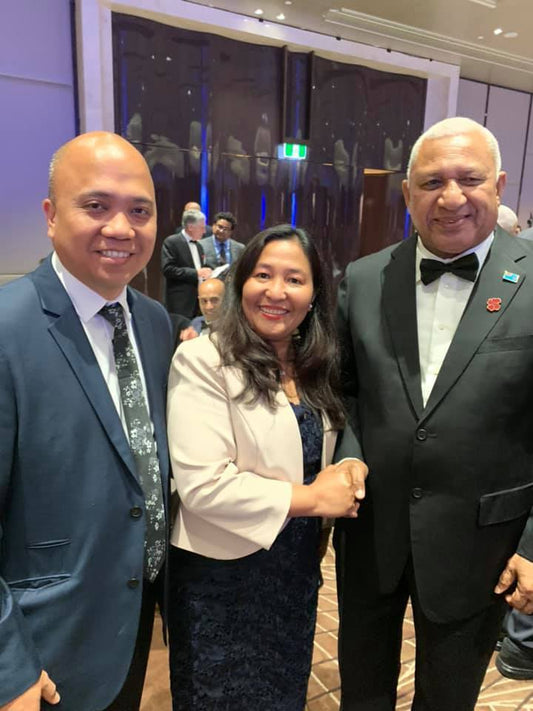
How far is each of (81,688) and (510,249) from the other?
155 cm

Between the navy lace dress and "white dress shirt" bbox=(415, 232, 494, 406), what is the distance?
0.34m

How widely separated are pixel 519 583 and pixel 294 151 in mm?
8229

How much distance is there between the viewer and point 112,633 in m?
1.33

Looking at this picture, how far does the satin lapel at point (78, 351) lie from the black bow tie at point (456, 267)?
0.92 metres

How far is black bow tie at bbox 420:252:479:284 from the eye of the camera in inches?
60.5

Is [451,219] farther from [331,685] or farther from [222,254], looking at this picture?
[222,254]

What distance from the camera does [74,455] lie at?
121cm

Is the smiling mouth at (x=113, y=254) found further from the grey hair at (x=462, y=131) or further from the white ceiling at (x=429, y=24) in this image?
the white ceiling at (x=429, y=24)

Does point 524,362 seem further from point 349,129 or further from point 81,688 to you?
point 349,129

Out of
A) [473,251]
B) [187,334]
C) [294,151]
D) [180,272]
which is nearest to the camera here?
[473,251]

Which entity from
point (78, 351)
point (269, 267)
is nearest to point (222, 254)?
point (269, 267)

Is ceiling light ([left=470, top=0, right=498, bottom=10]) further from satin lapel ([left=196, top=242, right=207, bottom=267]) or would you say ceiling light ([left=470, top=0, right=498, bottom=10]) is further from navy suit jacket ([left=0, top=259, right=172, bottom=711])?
navy suit jacket ([left=0, top=259, right=172, bottom=711])

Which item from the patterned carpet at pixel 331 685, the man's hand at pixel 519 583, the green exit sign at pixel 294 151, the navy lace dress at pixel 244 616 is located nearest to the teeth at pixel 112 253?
the navy lace dress at pixel 244 616

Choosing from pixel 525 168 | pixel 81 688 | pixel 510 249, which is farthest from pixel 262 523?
pixel 525 168
